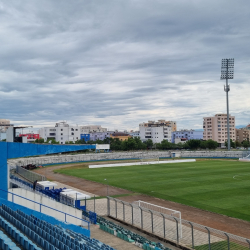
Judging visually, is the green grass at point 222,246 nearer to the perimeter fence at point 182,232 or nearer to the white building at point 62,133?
the perimeter fence at point 182,232

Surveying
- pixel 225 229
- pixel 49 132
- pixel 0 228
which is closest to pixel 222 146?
pixel 49 132

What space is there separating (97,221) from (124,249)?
6.26 metres

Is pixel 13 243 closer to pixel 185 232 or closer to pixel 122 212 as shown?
pixel 185 232

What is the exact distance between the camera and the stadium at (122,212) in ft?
47.7

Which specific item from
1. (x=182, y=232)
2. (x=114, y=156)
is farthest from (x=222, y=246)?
(x=114, y=156)

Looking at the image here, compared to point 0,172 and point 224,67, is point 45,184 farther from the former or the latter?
point 224,67

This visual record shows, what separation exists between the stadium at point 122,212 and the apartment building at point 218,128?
404 ft

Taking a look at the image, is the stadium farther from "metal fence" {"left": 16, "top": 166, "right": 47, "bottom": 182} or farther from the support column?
"metal fence" {"left": 16, "top": 166, "right": 47, "bottom": 182}

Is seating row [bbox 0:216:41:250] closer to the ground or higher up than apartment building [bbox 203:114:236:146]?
closer to the ground

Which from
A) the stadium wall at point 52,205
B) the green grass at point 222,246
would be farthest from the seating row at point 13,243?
the green grass at point 222,246

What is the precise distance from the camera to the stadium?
14.5 metres

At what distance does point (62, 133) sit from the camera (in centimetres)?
15700

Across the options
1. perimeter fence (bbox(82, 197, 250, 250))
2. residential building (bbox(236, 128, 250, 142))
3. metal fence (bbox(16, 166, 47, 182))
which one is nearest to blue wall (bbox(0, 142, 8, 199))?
perimeter fence (bbox(82, 197, 250, 250))

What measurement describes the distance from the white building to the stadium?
110 metres
